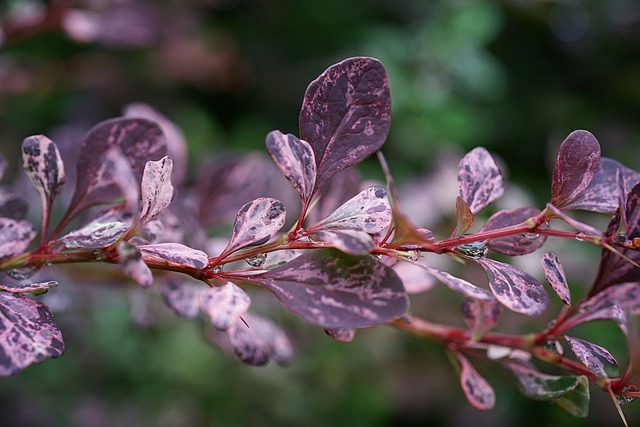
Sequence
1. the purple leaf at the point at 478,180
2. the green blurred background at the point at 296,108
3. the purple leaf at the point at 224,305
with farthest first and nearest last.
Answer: the green blurred background at the point at 296,108, the purple leaf at the point at 478,180, the purple leaf at the point at 224,305

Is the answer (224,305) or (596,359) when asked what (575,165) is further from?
(224,305)

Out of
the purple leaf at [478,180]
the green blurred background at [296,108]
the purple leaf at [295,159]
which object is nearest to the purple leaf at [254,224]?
the purple leaf at [295,159]

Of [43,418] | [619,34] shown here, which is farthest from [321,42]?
[43,418]

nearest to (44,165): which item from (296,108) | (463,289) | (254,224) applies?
(254,224)

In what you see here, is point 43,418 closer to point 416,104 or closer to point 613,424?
point 416,104

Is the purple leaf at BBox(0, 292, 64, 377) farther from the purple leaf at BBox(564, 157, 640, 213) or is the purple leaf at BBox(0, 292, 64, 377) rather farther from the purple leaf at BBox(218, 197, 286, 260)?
the purple leaf at BBox(564, 157, 640, 213)

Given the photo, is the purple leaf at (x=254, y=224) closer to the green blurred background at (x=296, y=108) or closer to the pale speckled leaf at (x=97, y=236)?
the pale speckled leaf at (x=97, y=236)
